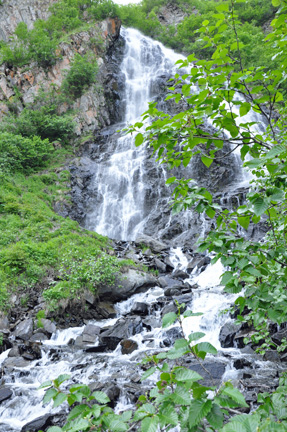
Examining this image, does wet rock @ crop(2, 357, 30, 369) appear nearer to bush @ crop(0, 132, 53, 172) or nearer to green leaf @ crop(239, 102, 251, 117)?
green leaf @ crop(239, 102, 251, 117)

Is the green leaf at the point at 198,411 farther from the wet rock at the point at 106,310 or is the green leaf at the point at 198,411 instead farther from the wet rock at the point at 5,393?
the wet rock at the point at 106,310

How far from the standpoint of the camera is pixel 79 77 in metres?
25.2

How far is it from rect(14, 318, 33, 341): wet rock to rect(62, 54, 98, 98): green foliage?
22.4 m

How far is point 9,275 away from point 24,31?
2596 centimetres

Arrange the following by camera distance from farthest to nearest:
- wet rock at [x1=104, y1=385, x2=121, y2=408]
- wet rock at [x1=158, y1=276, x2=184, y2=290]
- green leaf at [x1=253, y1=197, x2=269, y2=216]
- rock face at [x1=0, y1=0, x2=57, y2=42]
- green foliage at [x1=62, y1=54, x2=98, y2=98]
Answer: rock face at [x1=0, y1=0, x2=57, y2=42] < green foliage at [x1=62, y1=54, x2=98, y2=98] < wet rock at [x1=158, y1=276, x2=184, y2=290] < wet rock at [x1=104, y1=385, x2=121, y2=408] < green leaf at [x1=253, y1=197, x2=269, y2=216]

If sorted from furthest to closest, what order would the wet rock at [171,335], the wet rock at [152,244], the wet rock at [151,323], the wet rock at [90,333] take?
the wet rock at [152,244] → the wet rock at [151,323] → the wet rock at [90,333] → the wet rock at [171,335]

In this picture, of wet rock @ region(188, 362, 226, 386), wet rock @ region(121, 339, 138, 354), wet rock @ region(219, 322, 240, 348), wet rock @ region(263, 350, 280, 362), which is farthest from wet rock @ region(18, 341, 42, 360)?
wet rock @ region(263, 350, 280, 362)

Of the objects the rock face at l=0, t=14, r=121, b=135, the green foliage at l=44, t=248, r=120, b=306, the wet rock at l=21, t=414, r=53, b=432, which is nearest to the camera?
the wet rock at l=21, t=414, r=53, b=432

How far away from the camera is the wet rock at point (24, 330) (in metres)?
7.15

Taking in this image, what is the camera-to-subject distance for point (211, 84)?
1983 mm

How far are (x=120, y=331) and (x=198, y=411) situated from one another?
667 cm

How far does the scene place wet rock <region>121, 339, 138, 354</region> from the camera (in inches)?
267

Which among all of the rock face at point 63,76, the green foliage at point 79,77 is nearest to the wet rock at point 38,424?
the rock face at point 63,76

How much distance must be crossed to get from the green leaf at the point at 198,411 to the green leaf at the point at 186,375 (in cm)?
10
